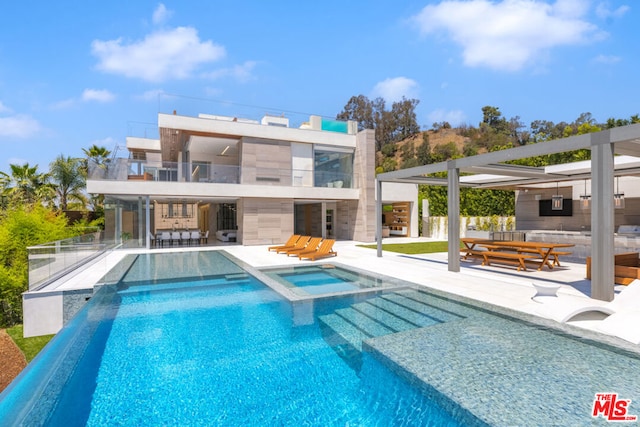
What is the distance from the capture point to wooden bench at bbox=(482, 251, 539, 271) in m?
9.98

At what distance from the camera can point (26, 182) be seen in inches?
1096

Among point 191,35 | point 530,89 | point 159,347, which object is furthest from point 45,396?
point 530,89

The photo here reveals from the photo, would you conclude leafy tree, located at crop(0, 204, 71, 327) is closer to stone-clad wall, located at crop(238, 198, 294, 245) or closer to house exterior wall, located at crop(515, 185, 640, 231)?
stone-clad wall, located at crop(238, 198, 294, 245)

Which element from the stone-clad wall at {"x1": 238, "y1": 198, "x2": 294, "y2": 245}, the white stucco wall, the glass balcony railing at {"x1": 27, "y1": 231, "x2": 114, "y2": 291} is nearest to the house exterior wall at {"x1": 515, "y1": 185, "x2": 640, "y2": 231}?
the white stucco wall

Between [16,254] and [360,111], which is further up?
[360,111]

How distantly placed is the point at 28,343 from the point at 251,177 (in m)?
11.4

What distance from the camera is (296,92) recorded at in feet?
135

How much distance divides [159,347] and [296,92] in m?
39.2

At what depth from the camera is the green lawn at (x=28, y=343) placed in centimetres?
970

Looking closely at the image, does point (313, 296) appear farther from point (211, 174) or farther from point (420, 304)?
point (211, 174)

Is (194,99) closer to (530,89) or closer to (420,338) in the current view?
(420,338)

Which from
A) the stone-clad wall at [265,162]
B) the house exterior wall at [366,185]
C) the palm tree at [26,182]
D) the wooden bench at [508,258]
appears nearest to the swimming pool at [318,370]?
the wooden bench at [508,258]

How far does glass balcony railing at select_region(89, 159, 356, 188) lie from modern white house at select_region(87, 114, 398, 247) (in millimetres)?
46

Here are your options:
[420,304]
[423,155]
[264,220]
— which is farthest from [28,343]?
[423,155]
